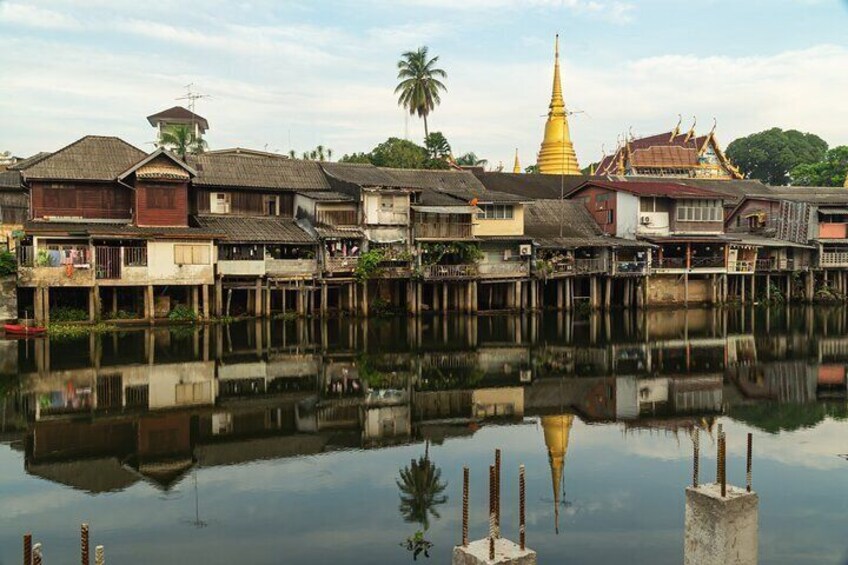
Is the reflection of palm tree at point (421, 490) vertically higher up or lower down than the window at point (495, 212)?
lower down

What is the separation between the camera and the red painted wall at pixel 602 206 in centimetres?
4422

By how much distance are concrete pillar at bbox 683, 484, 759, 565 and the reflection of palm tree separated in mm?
4103

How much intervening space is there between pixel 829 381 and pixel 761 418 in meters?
5.82

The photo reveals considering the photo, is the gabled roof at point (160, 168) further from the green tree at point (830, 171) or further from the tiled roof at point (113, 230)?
the green tree at point (830, 171)

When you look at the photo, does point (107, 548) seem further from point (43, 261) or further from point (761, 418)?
point (43, 261)

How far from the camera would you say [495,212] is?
4056 centimetres

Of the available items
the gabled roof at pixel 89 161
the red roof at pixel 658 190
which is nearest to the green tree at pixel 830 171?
the red roof at pixel 658 190

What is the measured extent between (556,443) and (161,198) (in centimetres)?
2397

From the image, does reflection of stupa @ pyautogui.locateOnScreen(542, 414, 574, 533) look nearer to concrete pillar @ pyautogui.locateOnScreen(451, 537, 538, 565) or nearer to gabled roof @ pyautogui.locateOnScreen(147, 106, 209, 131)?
concrete pillar @ pyautogui.locateOnScreen(451, 537, 538, 565)

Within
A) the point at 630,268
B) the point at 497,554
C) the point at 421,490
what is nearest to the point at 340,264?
the point at 630,268

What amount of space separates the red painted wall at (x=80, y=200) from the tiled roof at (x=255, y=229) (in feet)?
11.6

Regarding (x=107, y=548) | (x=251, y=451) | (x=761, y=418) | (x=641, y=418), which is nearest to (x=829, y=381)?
(x=761, y=418)

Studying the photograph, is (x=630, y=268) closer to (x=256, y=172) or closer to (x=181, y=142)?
(x=256, y=172)

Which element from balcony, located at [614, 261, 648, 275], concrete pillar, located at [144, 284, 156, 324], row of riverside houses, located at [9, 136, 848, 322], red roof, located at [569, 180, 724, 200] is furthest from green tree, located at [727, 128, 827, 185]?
concrete pillar, located at [144, 284, 156, 324]
